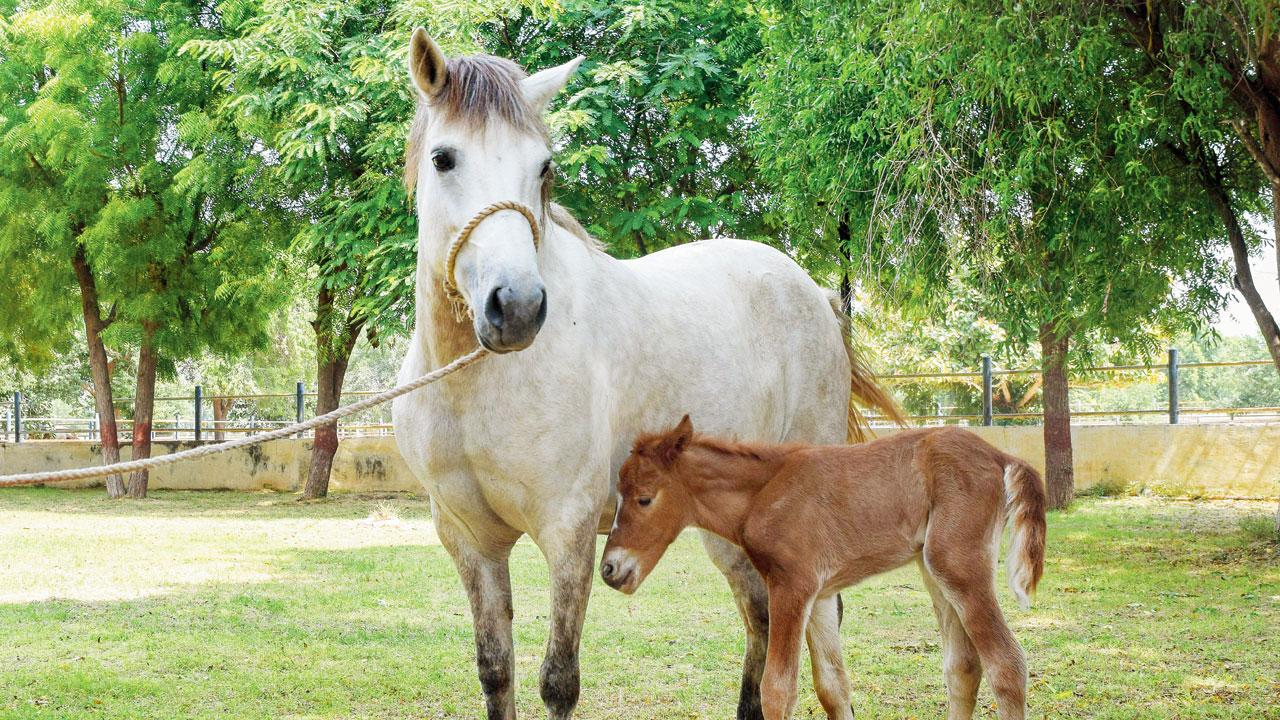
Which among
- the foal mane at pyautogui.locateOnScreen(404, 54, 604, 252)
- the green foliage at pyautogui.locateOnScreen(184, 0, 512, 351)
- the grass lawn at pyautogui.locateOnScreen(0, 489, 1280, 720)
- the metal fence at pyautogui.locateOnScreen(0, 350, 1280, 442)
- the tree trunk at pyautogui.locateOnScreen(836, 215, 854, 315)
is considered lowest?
the grass lawn at pyautogui.locateOnScreen(0, 489, 1280, 720)

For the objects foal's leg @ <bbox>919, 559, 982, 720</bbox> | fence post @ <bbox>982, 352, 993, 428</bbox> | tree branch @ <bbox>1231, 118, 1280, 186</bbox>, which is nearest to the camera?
foal's leg @ <bbox>919, 559, 982, 720</bbox>

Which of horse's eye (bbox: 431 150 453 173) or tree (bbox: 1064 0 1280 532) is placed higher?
tree (bbox: 1064 0 1280 532)

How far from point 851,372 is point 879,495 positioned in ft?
6.14

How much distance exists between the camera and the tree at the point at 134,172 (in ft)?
55.0

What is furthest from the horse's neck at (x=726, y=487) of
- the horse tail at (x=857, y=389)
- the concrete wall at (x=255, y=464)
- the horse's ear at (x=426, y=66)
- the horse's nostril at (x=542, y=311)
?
the concrete wall at (x=255, y=464)

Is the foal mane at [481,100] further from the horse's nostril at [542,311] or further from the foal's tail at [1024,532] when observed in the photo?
the foal's tail at [1024,532]

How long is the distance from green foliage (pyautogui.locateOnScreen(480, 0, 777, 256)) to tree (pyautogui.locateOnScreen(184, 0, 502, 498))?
1.48m

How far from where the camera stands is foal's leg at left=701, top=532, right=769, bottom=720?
15.1 feet

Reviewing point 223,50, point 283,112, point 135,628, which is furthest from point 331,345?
point 135,628

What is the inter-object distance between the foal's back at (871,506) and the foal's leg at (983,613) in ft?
0.36

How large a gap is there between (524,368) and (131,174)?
16703 millimetres

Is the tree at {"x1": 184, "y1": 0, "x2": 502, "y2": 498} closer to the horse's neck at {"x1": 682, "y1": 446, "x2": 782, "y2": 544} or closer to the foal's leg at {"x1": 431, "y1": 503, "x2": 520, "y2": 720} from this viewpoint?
the foal's leg at {"x1": 431, "y1": 503, "x2": 520, "y2": 720}

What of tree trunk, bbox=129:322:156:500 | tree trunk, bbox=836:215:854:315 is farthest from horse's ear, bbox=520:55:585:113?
tree trunk, bbox=129:322:156:500

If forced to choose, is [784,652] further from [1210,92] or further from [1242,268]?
[1242,268]
